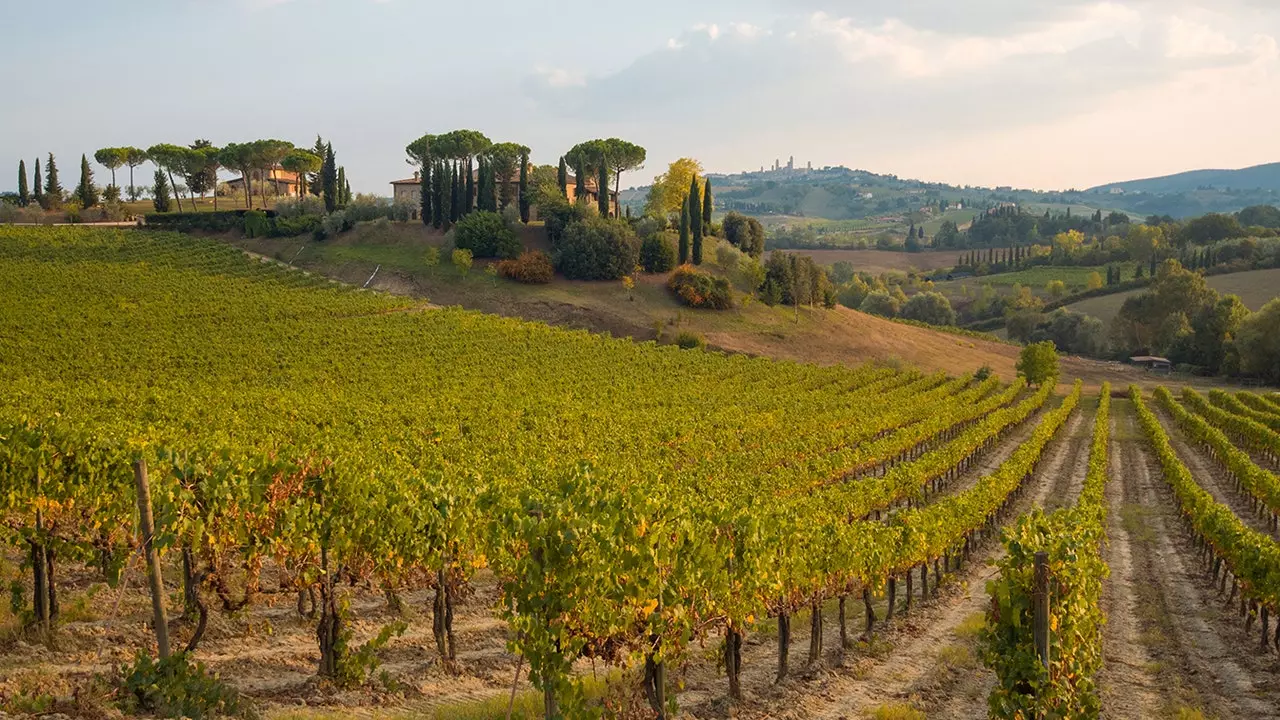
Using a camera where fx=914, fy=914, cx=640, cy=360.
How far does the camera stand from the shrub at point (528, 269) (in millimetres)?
77500

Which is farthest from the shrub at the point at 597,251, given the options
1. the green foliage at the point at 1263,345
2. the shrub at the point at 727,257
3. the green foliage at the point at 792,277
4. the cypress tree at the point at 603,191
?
the green foliage at the point at 1263,345

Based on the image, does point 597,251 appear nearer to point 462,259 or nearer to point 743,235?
point 462,259

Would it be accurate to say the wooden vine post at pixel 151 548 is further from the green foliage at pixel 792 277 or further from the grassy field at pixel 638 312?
the green foliage at pixel 792 277

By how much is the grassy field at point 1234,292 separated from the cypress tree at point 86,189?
4396 inches

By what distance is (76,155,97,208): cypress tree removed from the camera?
314 ft

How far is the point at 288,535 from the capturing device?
1102cm

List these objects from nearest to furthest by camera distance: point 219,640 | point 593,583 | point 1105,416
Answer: point 593,583 < point 219,640 < point 1105,416

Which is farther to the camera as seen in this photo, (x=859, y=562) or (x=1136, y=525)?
(x=1136, y=525)

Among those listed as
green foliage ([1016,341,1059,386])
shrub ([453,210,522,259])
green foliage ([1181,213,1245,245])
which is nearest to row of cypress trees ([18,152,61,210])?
shrub ([453,210,522,259])

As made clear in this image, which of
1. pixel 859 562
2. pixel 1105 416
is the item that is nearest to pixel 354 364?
pixel 859 562

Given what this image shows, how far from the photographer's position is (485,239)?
79625mm

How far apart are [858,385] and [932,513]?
43.7 m

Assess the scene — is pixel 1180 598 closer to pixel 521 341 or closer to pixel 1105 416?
pixel 1105 416

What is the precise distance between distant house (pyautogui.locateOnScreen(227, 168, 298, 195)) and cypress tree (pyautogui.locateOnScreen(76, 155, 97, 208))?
1712 centimetres
